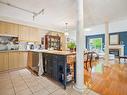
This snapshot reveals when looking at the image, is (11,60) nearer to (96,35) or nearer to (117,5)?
(117,5)

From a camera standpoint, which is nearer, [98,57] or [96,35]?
[98,57]

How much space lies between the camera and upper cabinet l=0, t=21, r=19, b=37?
13.6ft

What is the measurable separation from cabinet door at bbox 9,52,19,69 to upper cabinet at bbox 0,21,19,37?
0.96 meters

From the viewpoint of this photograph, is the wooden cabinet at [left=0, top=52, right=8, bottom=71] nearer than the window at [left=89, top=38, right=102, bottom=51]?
Yes

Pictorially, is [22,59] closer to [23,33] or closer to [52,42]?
[23,33]

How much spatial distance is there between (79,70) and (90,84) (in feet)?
2.29

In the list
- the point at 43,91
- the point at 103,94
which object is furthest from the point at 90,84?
the point at 43,91

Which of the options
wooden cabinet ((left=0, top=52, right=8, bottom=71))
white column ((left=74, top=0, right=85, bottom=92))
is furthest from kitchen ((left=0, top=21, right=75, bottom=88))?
white column ((left=74, top=0, right=85, bottom=92))

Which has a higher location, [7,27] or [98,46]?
[7,27]

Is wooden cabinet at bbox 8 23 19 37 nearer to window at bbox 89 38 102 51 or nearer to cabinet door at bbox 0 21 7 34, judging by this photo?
cabinet door at bbox 0 21 7 34

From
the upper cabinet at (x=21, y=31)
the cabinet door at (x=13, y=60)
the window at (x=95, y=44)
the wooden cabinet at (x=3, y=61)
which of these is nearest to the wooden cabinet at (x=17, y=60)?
the cabinet door at (x=13, y=60)

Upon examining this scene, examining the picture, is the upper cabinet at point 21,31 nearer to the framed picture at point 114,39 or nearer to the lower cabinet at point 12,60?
the lower cabinet at point 12,60

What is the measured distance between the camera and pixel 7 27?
431 centimetres

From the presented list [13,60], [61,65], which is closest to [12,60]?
[13,60]
